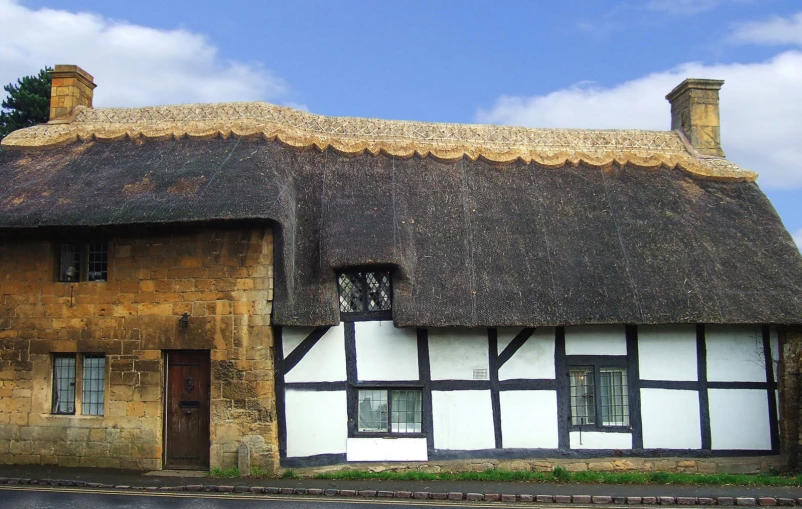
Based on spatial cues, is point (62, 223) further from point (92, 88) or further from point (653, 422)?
point (653, 422)

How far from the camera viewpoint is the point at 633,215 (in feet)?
44.3

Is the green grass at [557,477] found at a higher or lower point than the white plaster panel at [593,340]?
lower

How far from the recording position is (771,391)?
12.4m

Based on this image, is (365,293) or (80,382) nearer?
(365,293)

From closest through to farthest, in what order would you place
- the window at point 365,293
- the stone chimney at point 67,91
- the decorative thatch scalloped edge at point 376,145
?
the window at point 365,293, the decorative thatch scalloped edge at point 376,145, the stone chimney at point 67,91

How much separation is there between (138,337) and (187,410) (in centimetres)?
150

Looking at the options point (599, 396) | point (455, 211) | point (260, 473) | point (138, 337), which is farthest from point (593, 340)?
point (138, 337)

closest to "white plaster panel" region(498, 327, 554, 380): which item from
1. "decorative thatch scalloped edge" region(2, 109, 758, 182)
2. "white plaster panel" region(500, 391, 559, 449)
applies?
"white plaster panel" region(500, 391, 559, 449)

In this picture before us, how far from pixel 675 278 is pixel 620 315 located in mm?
1399

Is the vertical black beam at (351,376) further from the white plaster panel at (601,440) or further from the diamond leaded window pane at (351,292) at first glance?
the white plaster panel at (601,440)

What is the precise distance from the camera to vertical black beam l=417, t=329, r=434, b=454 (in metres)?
12.0

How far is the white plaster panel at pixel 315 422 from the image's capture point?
1188 centimetres

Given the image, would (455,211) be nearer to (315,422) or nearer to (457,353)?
(457,353)

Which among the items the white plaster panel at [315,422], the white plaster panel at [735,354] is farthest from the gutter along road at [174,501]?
the white plaster panel at [735,354]
